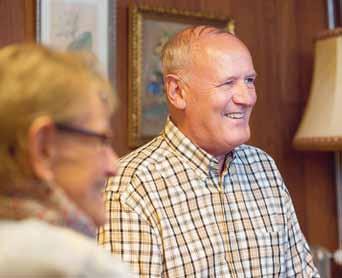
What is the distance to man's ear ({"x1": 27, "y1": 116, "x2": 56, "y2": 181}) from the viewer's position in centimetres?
77

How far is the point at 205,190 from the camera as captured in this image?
165 cm

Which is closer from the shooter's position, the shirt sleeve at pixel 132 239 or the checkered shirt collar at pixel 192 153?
the shirt sleeve at pixel 132 239

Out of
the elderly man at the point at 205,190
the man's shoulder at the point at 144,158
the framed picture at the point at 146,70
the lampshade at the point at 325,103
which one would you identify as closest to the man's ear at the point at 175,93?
the elderly man at the point at 205,190

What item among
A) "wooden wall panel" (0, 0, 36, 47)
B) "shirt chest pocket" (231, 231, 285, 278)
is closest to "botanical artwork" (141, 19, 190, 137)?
"wooden wall panel" (0, 0, 36, 47)

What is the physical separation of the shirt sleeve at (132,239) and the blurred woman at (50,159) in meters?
0.67

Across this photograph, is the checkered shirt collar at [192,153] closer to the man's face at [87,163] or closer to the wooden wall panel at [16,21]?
the wooden wall panel at [16,21]

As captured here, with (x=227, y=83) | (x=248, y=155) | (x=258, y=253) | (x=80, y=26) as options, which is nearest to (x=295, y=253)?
(x=258, y=253)

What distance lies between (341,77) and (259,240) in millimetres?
909

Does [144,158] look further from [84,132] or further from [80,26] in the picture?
[84,132]

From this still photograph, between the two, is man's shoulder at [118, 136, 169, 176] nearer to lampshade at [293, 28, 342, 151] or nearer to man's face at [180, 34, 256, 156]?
man's face at [180, 34, 256, 156]

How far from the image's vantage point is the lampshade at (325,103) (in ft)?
7.49

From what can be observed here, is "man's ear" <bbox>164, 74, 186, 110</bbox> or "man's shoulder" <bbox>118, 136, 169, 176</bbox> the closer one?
"man's shoulder" <bbox>118, 136, 169, 176</bbox>

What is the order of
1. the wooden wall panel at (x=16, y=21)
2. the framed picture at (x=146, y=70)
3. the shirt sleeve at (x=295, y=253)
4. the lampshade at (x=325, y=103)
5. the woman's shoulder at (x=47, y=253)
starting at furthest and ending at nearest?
the lampshade at (x=325, y=103) → the framed picture at (x=146, y=70) → the wooden wall panel at (x=16, y=21) → the shirt sleeve at (x=295, y=253) → the woman's shoulder at (x=47, y=253)

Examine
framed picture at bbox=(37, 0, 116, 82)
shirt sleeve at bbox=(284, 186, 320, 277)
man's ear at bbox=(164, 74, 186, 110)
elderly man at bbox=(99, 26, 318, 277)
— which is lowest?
shirt sleeve at bbox=(284, 186, 320, 277)
